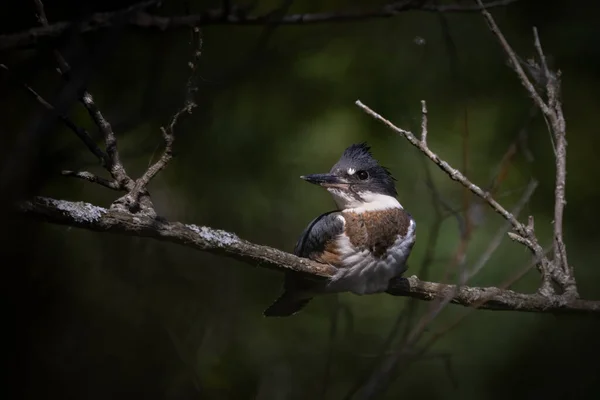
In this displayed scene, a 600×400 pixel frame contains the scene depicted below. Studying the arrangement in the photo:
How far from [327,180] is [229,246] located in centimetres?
88

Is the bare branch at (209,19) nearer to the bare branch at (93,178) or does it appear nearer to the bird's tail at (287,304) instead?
the bare branch at (93,178)

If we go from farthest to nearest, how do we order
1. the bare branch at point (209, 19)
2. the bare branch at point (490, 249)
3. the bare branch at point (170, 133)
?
the bare branch at point (170, 133)
the bare branch at point (490, 249)
the bare branch at point (209, 19)

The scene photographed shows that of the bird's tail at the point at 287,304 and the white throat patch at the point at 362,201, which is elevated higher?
the white throat patch at the point at 362,201

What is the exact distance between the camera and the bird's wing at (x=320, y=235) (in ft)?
7.77

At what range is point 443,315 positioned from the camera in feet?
10.9

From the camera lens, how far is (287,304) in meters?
2.62

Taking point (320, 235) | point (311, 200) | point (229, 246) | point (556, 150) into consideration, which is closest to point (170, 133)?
point (229, 246)

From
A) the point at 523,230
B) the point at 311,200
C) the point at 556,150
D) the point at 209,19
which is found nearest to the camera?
the point at 209,19

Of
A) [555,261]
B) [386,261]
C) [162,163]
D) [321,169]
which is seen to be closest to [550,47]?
[321,169]

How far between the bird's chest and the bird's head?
17cm

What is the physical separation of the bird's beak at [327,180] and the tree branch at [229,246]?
1.53ft

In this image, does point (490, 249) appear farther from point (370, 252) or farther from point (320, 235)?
point (320, 235)

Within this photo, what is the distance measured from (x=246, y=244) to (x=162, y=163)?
302 mm

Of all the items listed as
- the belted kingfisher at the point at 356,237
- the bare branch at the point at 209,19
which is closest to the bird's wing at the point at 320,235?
the belted kingfisher at the point at 356,237
